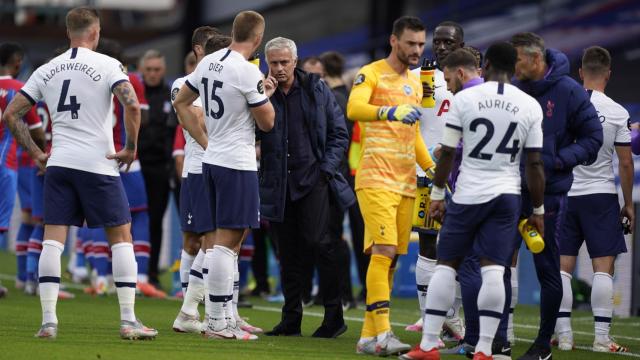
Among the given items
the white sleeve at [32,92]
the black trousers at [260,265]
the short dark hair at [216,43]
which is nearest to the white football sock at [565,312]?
the short dark hair at [216,43]

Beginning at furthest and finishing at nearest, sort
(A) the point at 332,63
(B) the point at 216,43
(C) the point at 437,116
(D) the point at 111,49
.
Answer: (A) the point at 332,63
(D) the point at 111,49
(C) the point at 437,116
(B) the point at 216,43

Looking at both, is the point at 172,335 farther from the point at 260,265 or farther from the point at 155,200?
the point at 155,200

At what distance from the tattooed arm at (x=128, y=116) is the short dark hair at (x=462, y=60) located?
2007 mm

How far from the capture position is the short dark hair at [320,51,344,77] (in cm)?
1271

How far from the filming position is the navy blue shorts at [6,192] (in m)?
12.1

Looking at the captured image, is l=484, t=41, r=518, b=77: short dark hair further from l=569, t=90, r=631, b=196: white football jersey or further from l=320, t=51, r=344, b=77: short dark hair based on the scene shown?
l=320, t=51, r=344, b=77: short dark hair

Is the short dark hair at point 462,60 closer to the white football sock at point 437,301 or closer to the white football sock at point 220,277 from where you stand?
the white football sock at point 437,301

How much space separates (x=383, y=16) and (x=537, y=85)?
20219 mm

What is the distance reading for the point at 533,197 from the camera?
7996mm

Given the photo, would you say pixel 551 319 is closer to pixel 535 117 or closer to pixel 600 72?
pixel 535 117

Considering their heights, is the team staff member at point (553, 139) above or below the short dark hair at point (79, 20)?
below

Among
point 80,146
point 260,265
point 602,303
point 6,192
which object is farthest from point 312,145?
point 260,265

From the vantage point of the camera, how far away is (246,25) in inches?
341

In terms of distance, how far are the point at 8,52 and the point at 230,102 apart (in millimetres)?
4175
